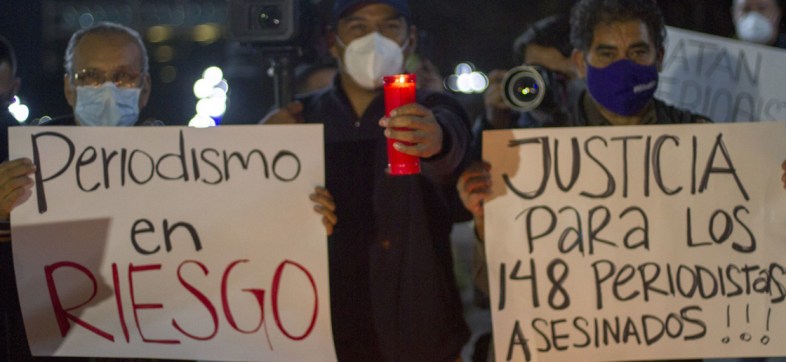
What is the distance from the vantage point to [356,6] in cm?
308

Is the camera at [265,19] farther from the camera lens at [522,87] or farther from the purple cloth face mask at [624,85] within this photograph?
the purple cloth face mask at [624,85]

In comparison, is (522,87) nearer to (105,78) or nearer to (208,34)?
(105,78)

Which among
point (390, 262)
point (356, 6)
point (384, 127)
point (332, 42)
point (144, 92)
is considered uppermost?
point (356, 6)

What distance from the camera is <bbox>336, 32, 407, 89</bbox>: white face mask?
3.02 meters

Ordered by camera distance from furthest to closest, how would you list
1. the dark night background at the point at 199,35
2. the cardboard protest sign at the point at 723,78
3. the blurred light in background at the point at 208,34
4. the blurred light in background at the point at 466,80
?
1. the blurred light in background at the point at 208,34
2. the blurred light in background at the point at 466,80
3. the dark night background at the point at 199,35
4. the cardboard protest sign at the point at 723,78

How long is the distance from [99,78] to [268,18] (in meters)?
0.62

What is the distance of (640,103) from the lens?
2.83 meters

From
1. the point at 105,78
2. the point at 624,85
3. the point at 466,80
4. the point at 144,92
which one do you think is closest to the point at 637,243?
the point at 624,85

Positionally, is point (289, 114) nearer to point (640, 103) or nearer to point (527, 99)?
point (527, 99)

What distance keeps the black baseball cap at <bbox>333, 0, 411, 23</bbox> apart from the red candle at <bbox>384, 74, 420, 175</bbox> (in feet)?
2.34

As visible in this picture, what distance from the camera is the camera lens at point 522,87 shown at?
2803 mm

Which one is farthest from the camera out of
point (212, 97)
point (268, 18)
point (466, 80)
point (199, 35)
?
point (199, 35)

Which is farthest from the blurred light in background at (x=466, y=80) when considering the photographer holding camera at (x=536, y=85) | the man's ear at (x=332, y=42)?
the man's ear at (x=332, y=42)

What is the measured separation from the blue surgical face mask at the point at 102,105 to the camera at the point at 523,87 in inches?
48.4
